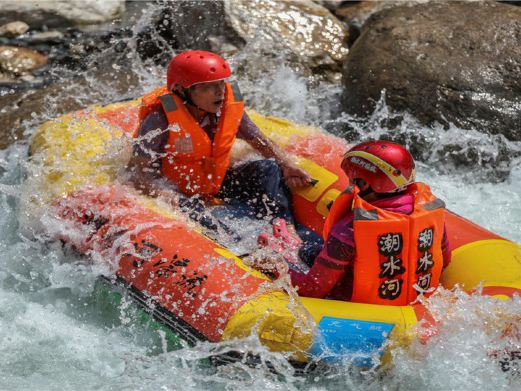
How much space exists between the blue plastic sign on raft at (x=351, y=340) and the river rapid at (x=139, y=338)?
0.09 metres

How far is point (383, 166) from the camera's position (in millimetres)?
4074

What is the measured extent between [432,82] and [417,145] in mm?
561

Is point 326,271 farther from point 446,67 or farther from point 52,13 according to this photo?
point 52,13

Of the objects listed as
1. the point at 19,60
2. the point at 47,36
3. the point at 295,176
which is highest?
the point at 295,176

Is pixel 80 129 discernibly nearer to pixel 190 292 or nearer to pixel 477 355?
pixel 190 292

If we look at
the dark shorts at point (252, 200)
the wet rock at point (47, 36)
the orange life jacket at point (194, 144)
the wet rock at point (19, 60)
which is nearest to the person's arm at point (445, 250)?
the dark shorts at point (252, 200)

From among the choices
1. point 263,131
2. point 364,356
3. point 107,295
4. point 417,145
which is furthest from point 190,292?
point 417,145

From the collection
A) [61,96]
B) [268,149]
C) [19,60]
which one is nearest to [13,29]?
[19,60]

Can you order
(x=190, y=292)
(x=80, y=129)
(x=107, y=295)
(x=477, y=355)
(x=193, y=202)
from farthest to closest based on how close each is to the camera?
(x=80, y=129), (x=193, y=202), (x=107, y=295), (x=190, y=292), (x=477, y=355)

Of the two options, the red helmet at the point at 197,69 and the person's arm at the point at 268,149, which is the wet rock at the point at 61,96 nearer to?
the person's arm at the point at 268,149

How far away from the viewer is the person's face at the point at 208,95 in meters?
5.11

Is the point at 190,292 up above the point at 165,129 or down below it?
below

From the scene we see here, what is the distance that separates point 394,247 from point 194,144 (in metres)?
1.70

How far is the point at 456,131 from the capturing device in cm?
701
